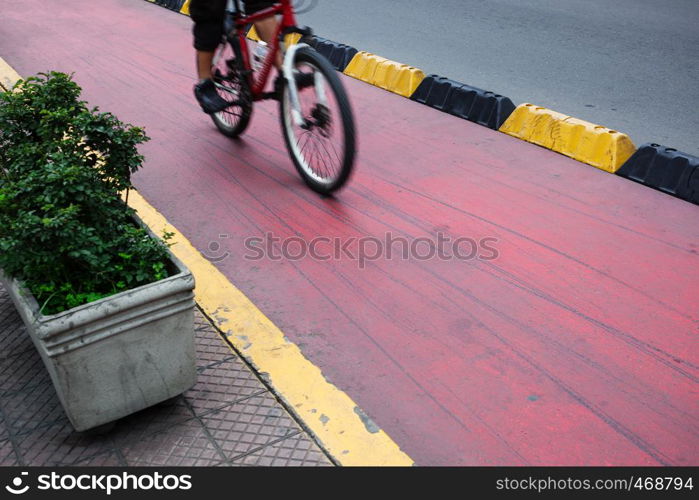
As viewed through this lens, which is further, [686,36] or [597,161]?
[686,36]

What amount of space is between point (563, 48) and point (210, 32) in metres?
4.30

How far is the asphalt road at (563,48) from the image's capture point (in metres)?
6.14

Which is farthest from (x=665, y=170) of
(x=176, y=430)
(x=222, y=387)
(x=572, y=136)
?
(x=176, y=430)

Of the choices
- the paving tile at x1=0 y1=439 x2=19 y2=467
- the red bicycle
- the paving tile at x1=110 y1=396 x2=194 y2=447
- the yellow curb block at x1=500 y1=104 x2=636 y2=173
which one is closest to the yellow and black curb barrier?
the yellow curb block at x1=500 y1=104 x2=636 y2=173

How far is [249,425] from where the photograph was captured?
2.76 meters

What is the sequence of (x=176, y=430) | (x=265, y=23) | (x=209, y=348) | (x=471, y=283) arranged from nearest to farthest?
(x=176, y=430) → (x=209, y=348) → (x=471, y=283) → (x=265, y=23)

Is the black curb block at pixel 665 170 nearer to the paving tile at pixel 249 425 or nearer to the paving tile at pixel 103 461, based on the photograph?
the paving tile at pixel 249 425

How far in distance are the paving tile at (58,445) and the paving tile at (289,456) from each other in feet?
1.76

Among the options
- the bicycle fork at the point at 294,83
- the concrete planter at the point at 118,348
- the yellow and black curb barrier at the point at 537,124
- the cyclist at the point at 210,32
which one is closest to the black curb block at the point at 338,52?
the yellow and black curb barrier at the point at 537,124

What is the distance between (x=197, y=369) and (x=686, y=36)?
7108 millimetres

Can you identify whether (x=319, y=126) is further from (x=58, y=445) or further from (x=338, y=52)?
(x=338, y=52)

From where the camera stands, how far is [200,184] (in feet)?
15.6

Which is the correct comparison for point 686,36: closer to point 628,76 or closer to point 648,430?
point 628,76
